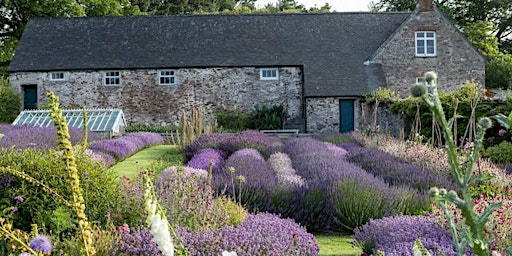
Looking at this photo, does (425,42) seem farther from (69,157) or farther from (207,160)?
(69,157)

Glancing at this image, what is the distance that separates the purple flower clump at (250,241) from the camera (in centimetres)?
460

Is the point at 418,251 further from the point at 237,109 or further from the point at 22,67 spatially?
the point at 22,67

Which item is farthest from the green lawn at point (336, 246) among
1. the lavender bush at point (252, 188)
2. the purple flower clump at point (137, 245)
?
the purple flower clump at point (137, 245)

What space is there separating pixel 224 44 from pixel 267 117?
4.64 m

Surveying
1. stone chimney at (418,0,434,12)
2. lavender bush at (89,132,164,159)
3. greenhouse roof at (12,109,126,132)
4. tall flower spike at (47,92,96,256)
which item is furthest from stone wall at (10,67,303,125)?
tall flower spike at (47,92,96,256)

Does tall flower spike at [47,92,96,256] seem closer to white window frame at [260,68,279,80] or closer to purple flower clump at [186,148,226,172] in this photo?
purple flower clump at [186,148,226,172]

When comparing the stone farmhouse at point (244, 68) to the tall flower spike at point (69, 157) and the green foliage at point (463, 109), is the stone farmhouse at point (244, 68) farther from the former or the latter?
the tall flower spike at point (69, 157)

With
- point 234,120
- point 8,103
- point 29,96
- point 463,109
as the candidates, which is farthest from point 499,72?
point 8,103

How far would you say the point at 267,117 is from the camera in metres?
25.5

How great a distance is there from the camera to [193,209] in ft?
18.5

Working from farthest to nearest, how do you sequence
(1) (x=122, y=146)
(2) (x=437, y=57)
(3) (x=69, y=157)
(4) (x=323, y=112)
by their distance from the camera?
(2) (x=437, y=57)
(4) (x=323, y=112)
(1) (x=122, y=146)
(3) (x=69, y=157)

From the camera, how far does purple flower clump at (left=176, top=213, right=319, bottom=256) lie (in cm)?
460

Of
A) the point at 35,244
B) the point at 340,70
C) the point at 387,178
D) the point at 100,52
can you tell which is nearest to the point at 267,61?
the point at 340,70

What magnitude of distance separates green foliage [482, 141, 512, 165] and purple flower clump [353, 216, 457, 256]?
730 cm
